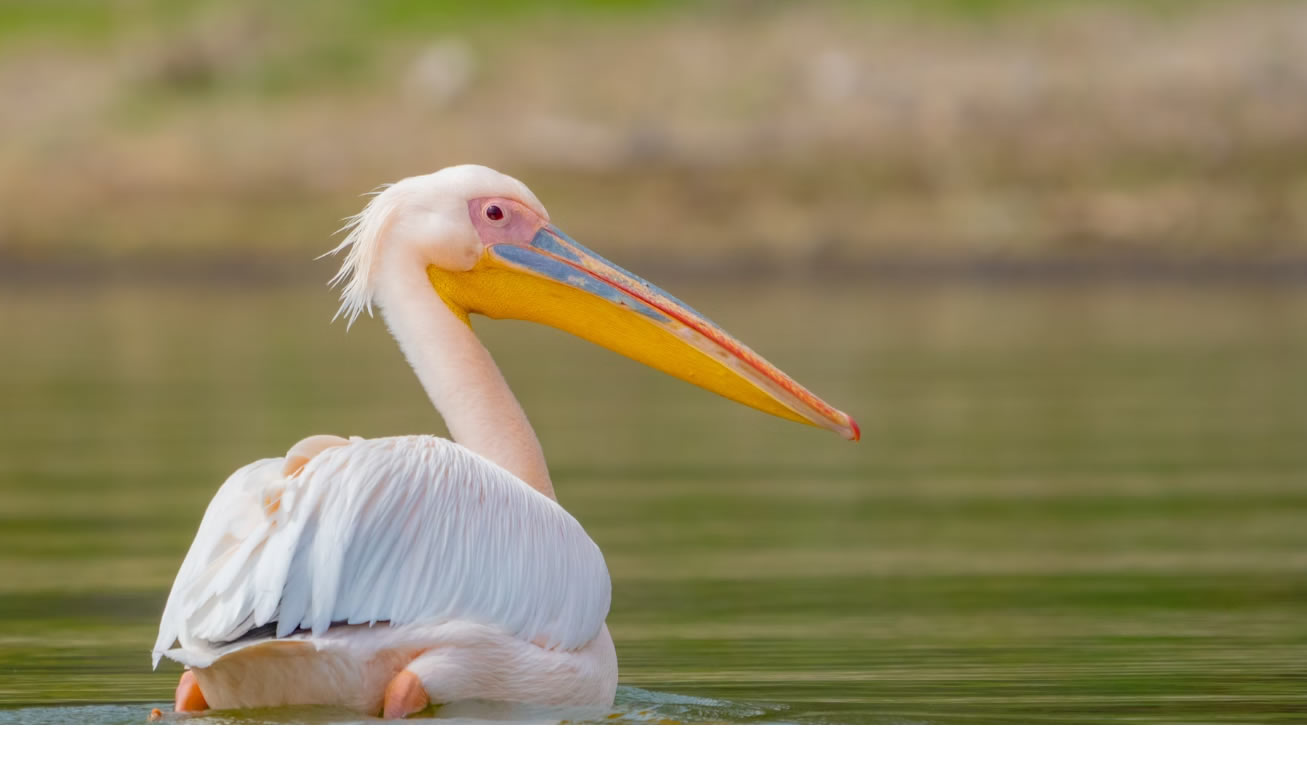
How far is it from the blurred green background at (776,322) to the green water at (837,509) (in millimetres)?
31

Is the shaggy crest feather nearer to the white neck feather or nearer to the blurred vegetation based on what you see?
the white neck feather

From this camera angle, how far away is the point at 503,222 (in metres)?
5.18

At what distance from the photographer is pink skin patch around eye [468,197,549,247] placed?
17.0ft

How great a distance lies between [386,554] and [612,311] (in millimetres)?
1022

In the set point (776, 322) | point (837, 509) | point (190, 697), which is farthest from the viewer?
point (776, 322)

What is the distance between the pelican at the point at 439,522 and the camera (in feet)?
14.1

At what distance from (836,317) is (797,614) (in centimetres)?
1398

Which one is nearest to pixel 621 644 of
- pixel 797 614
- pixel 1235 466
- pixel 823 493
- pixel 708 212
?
pixel 797 614

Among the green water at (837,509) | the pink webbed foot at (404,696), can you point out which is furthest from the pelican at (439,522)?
the green water at (837,509)

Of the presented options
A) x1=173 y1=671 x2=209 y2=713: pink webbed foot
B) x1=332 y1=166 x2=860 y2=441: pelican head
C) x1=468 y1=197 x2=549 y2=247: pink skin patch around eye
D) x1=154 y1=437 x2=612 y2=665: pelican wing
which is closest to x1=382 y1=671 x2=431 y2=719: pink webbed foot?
x1=154 y1=437 x2=612 y2=665: pelican wing

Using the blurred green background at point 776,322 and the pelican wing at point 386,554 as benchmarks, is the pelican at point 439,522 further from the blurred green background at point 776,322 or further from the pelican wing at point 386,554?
the blurred green background at point 776,322

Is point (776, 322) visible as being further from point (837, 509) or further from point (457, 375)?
point (457, 375)

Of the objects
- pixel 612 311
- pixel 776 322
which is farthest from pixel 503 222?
pixel 776 322

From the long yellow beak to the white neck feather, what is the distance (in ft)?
0.32
